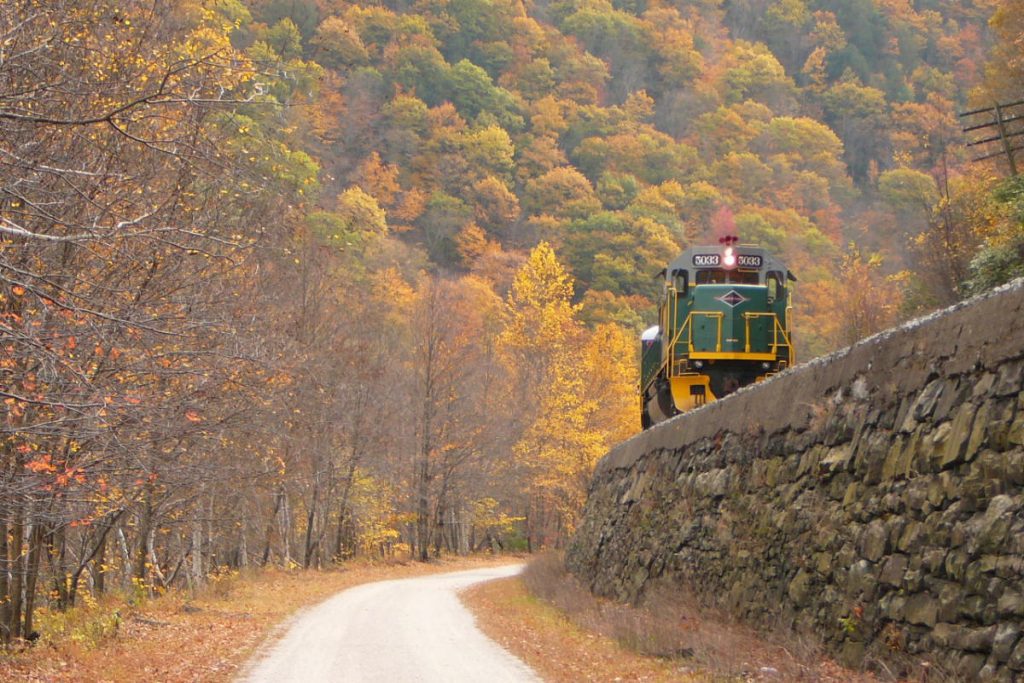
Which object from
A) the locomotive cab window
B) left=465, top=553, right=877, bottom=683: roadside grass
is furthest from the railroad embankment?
the locomotive cab window

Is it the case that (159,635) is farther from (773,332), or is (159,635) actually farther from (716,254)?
(716,254)

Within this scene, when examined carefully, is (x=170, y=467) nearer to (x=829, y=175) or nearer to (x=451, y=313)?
(x=451, y=313)

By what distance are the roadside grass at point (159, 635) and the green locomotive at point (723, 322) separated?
917 cm

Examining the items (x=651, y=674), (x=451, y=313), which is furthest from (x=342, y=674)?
(x=451, y=313)

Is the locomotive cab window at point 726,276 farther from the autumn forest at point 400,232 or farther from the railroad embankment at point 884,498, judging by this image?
the railroad embankment at point 884,498

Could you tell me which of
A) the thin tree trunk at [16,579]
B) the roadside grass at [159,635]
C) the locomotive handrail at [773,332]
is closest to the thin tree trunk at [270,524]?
the roadside grass at [159,635]

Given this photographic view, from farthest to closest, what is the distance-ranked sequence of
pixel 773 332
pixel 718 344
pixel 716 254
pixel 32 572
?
pixel 716 254 → pixel 773 332 → pixel 718 344 → pixel 32 572

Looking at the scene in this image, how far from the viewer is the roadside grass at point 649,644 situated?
33.2ft

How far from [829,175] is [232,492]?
86.2m

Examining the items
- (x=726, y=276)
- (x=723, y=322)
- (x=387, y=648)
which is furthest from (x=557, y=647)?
(x=726, y=276)

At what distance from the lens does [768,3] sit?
131m

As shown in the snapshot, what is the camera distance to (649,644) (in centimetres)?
1277

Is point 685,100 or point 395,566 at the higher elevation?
point 685,100

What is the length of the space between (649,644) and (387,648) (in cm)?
413
